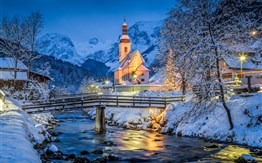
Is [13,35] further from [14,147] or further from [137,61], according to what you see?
[137,61]

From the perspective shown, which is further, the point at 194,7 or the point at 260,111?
the point at 260,111

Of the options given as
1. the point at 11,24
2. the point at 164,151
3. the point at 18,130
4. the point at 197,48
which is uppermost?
the point at 11,24

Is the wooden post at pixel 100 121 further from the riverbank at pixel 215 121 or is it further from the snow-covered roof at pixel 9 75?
the snow-covered roof at pixel 9 75

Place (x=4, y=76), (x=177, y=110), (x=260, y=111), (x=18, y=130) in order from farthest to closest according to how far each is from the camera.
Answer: (x=4, y=76), (x=177, y=110), (x=260, y=111), (x=18, y=130)

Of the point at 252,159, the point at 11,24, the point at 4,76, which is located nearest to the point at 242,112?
the point at 252,159

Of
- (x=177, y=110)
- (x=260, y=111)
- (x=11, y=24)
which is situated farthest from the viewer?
(x=11, y=24)

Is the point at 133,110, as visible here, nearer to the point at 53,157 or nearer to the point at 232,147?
the point at 232,147

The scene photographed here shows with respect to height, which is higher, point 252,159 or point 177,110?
point 177,110

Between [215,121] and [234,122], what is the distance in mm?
2133

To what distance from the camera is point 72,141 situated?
2719cm

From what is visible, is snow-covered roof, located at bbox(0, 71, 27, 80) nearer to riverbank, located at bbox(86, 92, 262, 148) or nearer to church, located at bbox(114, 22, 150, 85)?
riverbank, located at bbox(86, 92, 262, 148)

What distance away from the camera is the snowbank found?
80.7 feet

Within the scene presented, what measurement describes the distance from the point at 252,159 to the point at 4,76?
4839 centimetres

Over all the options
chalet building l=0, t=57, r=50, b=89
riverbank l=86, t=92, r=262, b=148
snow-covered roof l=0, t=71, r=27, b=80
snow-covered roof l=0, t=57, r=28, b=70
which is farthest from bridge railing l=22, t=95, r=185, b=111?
snow-covered roof l=0, t=57, r=28, b=70
